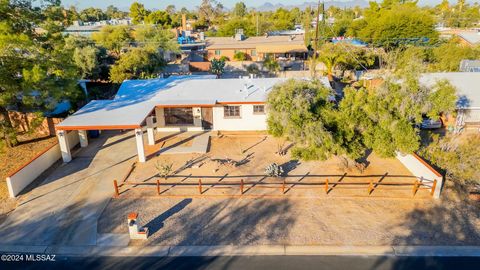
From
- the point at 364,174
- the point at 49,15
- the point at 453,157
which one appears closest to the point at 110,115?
the point at 49,15

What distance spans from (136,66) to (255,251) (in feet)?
79.6

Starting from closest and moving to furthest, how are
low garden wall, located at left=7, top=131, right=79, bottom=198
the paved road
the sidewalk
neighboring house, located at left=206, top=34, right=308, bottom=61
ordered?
the paved road, the sidewalk, low garden wall, located at left=7, top=131, right=79, bottom=198, neighboring house, located at left=206, top=34, right=308, bottom=61

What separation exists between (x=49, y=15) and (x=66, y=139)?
7.23m

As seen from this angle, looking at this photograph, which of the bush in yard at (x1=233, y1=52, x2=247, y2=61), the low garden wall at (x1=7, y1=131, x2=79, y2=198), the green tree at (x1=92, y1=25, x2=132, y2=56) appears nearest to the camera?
the low garden wall at (x1=7, y1=131, x2=79, y2=198)

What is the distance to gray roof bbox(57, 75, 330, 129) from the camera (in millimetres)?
17750

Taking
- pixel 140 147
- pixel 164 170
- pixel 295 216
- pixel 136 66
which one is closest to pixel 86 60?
pixel 136 66

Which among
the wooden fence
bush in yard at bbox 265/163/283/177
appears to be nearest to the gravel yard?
the wooden fence

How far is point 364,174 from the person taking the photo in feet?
52.1

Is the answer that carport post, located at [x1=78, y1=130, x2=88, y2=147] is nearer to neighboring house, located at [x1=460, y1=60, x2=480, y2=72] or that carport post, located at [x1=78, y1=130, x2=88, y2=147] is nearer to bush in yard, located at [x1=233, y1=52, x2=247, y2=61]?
bush in yard, located at [x1=233, y1=52, x2=247, y2=61]

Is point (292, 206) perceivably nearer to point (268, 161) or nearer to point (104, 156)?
point (268, 161)

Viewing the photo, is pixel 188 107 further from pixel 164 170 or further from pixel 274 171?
pixel 274 171

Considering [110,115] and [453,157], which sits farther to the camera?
[110,115]

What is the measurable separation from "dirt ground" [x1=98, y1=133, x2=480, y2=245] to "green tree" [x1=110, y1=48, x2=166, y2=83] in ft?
51.8

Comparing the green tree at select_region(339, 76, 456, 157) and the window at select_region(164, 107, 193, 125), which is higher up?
the green tree at select_region(339, 76, 456, 157)
